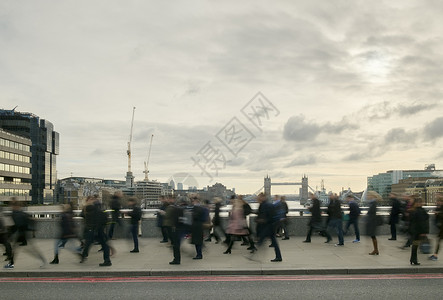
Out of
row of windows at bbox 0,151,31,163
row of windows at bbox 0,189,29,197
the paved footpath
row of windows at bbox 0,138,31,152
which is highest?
row of windows at bbox 0,138,31,152

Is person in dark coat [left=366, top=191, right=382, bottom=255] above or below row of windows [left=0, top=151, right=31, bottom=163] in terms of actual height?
below

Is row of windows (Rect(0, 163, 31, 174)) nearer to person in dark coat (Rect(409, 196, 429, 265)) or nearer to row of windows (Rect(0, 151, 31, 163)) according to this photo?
row of windows (Rect(0, 151, 31, 163))

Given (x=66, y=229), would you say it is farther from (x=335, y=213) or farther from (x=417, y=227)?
(x=417, y=227)

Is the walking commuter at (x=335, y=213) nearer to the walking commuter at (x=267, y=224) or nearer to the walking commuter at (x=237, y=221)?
the walking commuter at (x=237, y=221)

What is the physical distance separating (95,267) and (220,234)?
7904 mm

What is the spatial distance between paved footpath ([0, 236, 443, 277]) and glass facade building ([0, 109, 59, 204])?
412ft

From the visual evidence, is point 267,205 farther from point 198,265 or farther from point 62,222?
point 62,222

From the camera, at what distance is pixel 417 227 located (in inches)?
448

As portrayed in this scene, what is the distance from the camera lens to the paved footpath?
429 inches

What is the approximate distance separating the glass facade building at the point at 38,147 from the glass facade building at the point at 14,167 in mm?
19591

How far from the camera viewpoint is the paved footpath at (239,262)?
1091cm

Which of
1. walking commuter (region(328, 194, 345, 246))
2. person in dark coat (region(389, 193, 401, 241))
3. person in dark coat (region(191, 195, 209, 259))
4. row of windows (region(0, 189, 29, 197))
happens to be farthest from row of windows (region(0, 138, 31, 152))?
person in dark coat (region(389, 193, 401, 241))

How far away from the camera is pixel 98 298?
27.9 feet

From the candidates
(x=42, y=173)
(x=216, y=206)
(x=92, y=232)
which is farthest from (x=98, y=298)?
(x=42, y=173)
